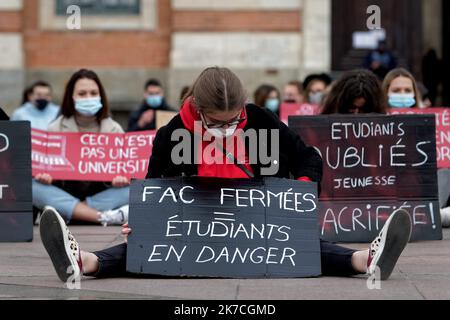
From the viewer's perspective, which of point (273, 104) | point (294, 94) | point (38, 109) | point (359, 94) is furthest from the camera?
point (294, 94)

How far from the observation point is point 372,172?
31.7ft

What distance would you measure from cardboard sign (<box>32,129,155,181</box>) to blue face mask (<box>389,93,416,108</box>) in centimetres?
218

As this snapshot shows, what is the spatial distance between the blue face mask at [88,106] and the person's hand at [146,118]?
420 centimetres

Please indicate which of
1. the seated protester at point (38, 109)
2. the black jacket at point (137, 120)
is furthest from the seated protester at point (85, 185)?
the black jacket at point (137, 120)

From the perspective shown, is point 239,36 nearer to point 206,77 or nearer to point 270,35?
point 270,35

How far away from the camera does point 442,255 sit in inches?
351

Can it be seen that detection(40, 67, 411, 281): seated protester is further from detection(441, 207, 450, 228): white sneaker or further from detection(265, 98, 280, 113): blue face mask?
detection(265, 98, 280, 113): blue face mask

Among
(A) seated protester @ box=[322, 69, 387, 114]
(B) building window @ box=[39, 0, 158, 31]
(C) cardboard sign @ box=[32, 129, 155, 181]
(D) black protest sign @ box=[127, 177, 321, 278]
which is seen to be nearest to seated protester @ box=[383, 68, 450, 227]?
(A) seated protester @ box=[322, 69, 387, 114]

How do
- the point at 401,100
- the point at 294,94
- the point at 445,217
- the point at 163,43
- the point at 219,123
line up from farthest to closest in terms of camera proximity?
the point at 163,43, the point at 294,94, the point at 401,100, the point at 445,217, the point at 219,123

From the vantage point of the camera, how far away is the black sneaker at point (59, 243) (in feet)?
23.2

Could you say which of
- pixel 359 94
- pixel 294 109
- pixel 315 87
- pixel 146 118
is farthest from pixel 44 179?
pixel 315 87

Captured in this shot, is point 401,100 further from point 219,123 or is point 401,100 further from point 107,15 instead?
point 107,15

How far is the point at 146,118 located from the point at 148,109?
0.49 meters

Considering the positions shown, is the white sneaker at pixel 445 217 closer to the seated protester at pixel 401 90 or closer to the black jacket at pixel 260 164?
the seated protester at pixel 401 90
